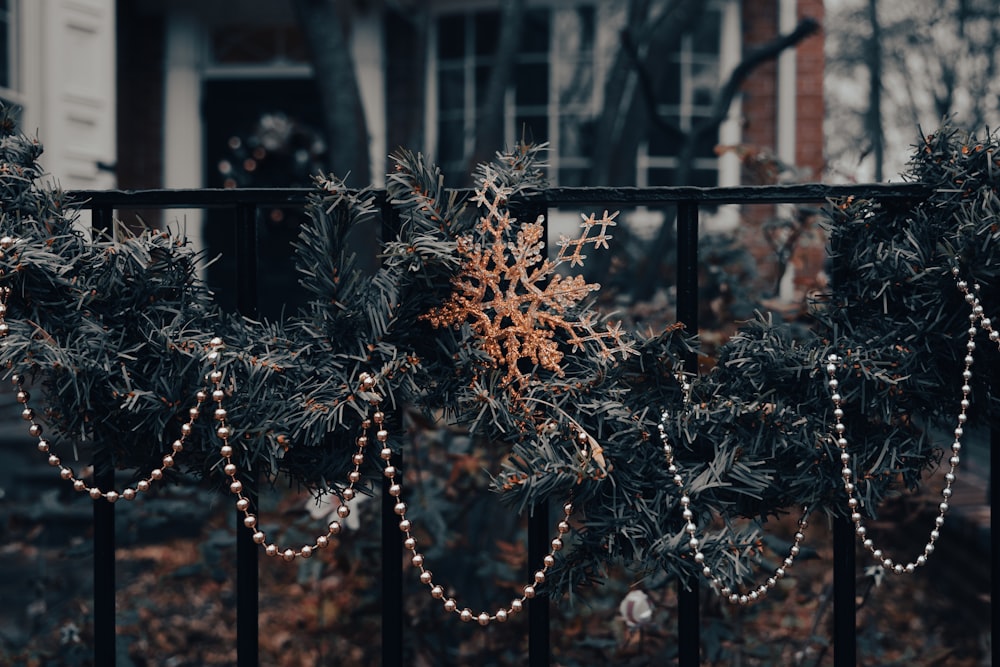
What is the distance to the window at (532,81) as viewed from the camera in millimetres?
7082

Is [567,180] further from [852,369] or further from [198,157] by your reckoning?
[852,369]

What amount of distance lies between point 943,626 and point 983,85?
47.8 feet

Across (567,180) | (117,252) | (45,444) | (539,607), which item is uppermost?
(567,180)

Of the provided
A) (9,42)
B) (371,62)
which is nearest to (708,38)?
(371,62)

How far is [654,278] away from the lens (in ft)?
11.4

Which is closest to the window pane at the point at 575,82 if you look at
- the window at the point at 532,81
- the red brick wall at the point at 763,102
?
the window at the point at 532,81

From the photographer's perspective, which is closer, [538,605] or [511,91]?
[538,605]

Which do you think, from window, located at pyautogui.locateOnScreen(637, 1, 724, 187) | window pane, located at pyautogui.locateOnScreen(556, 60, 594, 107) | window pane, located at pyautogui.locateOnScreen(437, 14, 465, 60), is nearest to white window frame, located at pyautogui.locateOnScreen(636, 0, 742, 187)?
window, located at pyautogui.locateOnScreen(637, 1, 724, 187)

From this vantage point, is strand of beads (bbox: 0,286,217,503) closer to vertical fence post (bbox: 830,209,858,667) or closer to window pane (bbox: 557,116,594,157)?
vertical fence post (bbox: 830,209,858,667)

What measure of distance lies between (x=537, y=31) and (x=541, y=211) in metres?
6.05

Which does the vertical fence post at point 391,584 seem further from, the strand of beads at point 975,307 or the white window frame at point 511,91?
the white window frame at point 511,91

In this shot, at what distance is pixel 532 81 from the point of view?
23.8 ft

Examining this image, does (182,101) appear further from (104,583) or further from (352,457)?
(352,457)

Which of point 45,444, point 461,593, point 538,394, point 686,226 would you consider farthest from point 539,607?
point 461,593
